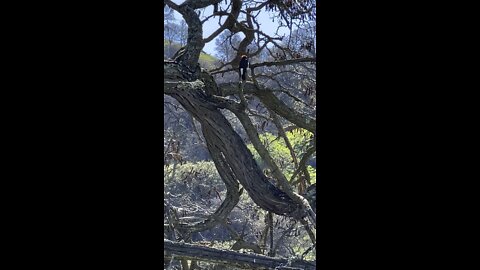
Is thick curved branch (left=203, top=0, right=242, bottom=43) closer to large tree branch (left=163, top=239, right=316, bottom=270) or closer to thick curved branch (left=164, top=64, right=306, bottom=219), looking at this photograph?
thick curved branch (left=164, top=64, right=306, bottom=219)

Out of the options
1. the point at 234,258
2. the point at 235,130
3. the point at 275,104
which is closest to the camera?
the point at 234,258

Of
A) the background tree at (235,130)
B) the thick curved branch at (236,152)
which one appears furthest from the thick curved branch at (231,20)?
the thick curved branch at (236,152)

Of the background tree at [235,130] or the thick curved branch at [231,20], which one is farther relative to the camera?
the thick curved branch at [231,20]

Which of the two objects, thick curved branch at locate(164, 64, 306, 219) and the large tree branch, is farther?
thick curved branch at locate(164, 64, 306, 219)

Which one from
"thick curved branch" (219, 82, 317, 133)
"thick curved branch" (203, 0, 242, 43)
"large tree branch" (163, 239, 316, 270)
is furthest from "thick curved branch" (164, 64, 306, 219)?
"thick curved branch" (203, 0, 242, 43)

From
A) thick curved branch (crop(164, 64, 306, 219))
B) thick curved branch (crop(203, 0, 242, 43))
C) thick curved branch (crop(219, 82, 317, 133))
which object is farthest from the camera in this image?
thick curved branch (crop(203, 0, 242, 43))

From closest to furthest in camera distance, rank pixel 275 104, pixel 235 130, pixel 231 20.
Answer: pixel 275 104
pixel 231 20
pixel 235 130

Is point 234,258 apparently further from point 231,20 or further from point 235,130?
point 231,20

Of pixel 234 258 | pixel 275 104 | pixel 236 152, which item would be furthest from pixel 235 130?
pixel 234 258

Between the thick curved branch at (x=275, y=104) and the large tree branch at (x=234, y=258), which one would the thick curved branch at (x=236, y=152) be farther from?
the thick curved branch at (x=275, y=104)

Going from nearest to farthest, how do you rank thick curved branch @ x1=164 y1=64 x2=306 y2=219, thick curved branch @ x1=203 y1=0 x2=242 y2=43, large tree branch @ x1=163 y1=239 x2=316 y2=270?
large tree branch @ x1=163 y1=239 x2=316 y2=270
thick curved branch @ x1=164 y1=64 x2=306 y2=219
thick curved branch @ x1=203 y1=0 x2=242 y2=43
